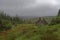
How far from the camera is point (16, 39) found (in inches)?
689

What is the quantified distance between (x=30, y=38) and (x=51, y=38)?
2146 millimetres

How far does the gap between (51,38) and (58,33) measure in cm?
148

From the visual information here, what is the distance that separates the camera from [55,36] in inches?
615

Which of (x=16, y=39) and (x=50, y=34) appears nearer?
(x=50, y=34)

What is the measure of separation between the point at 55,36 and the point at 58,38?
1.80 ft

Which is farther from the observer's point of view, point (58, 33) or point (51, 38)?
point (58, 33)

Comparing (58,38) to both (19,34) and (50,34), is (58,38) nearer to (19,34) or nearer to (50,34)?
(50,34)

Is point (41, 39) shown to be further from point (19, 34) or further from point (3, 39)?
point (3, 39)

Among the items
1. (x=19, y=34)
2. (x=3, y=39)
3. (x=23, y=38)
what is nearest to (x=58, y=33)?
(x=23, y=38)

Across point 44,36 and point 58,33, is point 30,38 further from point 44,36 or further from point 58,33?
point 58,33

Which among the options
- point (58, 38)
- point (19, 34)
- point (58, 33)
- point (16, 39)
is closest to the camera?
point (58, 38)

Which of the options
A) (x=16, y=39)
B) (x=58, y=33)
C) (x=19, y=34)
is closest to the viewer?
(x=58, y=33)

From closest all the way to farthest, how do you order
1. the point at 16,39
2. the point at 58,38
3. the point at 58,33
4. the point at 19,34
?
the point at 58,38 < the point at 58,33 < the point at 16,39 < the point at 19,34

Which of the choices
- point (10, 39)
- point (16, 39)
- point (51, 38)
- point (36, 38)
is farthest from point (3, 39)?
point (51, 38)
